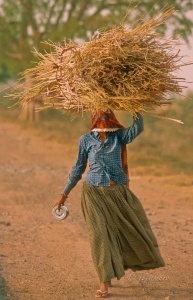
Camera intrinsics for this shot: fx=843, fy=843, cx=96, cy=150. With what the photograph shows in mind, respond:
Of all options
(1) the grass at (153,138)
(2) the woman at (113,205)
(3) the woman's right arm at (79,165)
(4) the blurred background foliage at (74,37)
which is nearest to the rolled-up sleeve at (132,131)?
(2) the woman at (113,205)

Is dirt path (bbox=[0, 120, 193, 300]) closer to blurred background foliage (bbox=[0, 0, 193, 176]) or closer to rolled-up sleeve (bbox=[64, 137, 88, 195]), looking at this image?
rolled-up sleeve (bbox=[64, 137, 88, 195])

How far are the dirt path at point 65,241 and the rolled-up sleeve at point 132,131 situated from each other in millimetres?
1156

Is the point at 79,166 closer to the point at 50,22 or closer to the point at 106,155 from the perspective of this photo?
the point at 106,155

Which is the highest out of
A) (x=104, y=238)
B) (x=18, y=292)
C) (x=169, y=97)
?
(x=169, y=97)

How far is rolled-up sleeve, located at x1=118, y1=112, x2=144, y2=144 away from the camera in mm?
6234

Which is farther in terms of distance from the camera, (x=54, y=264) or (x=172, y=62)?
(x=54, y=264)

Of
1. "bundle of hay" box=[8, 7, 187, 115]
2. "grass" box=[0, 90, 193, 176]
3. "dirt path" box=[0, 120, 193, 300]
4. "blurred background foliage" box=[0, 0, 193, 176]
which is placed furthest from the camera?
"blurred background foliage" box=[0, 0, 193, 176]

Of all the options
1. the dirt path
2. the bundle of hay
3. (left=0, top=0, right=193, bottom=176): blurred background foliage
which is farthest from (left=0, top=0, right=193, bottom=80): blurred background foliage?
the bundle of hay

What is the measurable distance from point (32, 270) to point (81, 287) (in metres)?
0.68

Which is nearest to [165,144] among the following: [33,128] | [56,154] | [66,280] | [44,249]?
[56,154]

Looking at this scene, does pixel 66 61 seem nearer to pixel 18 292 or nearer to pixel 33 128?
pixel 18 292

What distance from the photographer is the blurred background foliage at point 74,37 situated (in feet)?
64.4

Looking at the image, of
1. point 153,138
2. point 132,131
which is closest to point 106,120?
point 132,131

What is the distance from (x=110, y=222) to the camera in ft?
20.6
